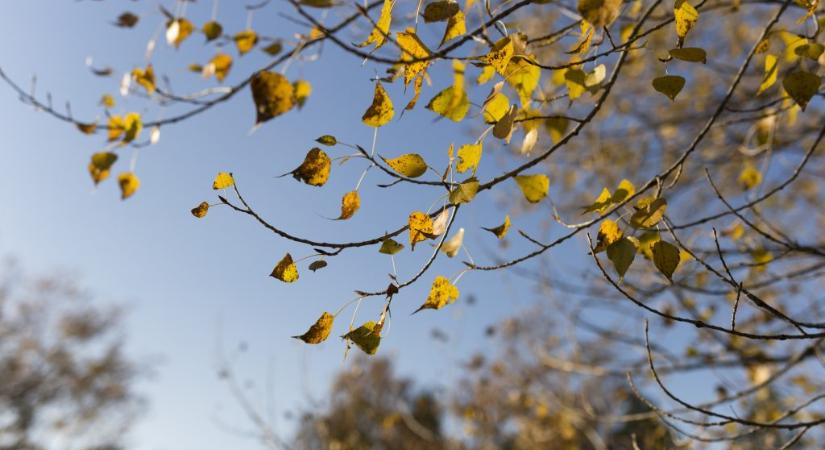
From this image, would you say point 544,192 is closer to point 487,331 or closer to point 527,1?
point 527,1

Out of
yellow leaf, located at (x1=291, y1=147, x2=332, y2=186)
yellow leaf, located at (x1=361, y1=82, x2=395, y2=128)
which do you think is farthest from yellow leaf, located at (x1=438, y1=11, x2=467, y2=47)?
yellow leaf, located at (x1=291, y1=147, x2=332, y2=186)

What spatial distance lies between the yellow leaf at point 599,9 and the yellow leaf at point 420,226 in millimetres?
360

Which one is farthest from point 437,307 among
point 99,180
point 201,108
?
point 99,180

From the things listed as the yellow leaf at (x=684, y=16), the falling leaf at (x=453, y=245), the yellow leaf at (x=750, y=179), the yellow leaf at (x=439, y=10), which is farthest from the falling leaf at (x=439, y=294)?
the yellow leaf at (x=750, y=179)

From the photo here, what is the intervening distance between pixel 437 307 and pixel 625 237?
1.04 feet

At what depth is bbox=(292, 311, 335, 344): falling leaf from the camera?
83cm

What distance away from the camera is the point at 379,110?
788mm

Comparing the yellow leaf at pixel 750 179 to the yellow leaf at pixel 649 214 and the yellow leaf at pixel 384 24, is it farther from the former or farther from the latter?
the yellow leaf at pixel 384 24

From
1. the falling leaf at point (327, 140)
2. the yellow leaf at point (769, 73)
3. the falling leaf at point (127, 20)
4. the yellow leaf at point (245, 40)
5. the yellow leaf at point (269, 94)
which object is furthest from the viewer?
the falling leaf at point (127, 20)

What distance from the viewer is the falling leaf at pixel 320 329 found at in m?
Result: 0.83

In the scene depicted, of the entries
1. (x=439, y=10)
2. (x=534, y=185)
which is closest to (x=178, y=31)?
(x=439, y=10)

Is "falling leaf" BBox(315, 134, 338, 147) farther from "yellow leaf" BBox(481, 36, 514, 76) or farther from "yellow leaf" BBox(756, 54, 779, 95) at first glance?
"yellow leaf" BBox(756, 54, 779, 95)

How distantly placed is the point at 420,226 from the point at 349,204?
0.13 m

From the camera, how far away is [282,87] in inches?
27.1
